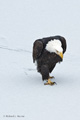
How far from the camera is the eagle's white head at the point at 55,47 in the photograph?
25.7ft

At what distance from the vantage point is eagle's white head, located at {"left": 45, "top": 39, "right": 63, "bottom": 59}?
25.7 ft

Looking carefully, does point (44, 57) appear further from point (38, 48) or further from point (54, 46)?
point (54, 46)

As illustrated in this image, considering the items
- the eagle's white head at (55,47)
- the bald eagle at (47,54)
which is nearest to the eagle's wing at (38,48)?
the bald eagle at (47,54)

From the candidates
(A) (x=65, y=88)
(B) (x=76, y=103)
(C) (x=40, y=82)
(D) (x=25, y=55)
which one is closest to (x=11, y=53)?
(D) (x=25, y=55)

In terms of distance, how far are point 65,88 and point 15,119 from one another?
7.01 feet

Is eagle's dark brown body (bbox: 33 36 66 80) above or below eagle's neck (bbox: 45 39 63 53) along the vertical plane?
below

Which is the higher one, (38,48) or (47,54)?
(38,48)

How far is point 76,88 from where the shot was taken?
25.3ft

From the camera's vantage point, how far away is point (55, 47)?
7926 millimetres

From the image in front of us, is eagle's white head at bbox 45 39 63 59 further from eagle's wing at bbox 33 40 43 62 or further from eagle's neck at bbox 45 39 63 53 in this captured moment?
eagle's wing at bbox 33 40 43 62

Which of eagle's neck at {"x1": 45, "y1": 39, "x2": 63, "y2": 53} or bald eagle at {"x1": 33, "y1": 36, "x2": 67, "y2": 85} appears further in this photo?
bald eagle at {"x1": 33, "y1": 36, "x2": 67, "y2": 85}

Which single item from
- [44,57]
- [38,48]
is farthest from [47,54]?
[38,48]

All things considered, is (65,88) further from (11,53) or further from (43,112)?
(11,53)

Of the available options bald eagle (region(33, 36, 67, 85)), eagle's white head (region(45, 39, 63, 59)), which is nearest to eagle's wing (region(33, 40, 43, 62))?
bald eagle (region(33, 36, 67, 85))
